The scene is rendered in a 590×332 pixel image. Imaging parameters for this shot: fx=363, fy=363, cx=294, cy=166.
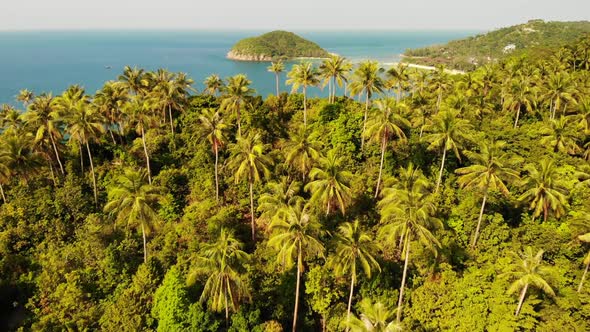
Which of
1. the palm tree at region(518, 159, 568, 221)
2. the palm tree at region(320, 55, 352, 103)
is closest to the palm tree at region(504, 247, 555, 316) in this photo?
the palm tree at region(518, 159, 568, 221)

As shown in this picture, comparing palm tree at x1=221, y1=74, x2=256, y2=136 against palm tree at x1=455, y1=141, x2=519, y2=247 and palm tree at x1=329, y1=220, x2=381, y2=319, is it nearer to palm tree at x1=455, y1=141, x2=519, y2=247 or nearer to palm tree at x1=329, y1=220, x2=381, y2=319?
palm tree at x1=329, y1=220, x2=381, y2=319

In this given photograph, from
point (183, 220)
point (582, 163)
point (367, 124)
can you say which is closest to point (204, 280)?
point (183, 220)

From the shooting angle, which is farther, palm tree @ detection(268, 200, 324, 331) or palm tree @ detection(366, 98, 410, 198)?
palm tree @ detection(366, 98, 410, 198)

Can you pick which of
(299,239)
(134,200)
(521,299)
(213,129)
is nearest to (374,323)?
(299,239)

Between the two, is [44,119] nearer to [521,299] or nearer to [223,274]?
[223,274]

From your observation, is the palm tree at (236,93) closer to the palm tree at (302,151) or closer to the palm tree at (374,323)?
the palm tree at (302,151)

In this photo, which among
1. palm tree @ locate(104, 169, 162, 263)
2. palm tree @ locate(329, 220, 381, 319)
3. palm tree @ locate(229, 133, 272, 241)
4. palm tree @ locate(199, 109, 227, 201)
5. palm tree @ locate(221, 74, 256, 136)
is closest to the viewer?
palm tree @ locate(329, 220, 381, 319)
